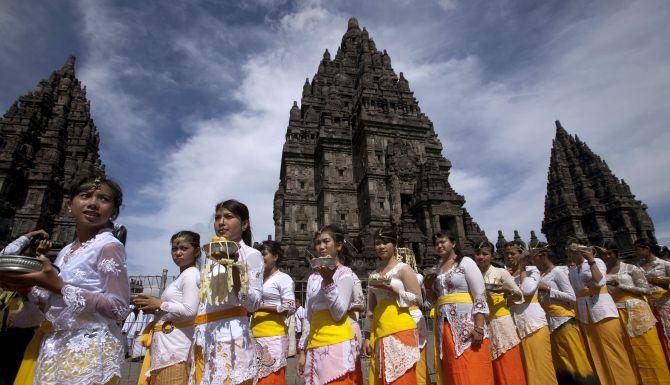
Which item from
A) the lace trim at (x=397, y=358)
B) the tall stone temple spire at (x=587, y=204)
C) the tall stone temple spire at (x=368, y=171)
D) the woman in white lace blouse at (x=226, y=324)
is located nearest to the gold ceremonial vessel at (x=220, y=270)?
the woman in white lace blouse at (x=226, y=324)

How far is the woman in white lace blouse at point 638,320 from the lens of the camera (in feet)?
17.6

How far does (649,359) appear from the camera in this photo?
5395 mm

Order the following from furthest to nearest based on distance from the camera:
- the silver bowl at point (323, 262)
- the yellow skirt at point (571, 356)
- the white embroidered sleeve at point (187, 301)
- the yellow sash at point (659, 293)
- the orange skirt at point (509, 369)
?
the yellow sash at point (659, 293)
the yellow skirt at point (571, 356)
the orange skirt at point (509, 369)
the white embroidered sleeve at point (187, 301)
the silver bowl at point (323, 262)

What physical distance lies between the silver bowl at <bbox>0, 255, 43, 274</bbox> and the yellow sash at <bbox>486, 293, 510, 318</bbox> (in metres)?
4.83

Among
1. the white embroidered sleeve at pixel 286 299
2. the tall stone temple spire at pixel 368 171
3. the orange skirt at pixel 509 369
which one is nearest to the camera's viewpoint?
the white embroidered sleeve at pixel 286 299

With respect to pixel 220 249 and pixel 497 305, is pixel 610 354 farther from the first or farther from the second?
pixel 220 249

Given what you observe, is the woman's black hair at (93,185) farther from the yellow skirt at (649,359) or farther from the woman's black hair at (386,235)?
the yellow skirt at (649,359)

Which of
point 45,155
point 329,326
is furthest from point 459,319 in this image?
point 45,155

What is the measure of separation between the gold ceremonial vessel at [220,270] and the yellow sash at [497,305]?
3673 millimetres

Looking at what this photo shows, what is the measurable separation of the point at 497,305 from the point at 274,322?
A: 3009 mm

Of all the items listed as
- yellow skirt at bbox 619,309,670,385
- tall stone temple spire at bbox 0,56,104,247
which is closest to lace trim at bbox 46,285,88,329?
yellow skirt at bbox 619,309,670,385

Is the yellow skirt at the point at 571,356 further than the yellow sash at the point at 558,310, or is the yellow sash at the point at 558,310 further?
the yellow sash at the point at 558,310

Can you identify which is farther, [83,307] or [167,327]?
[167,327]

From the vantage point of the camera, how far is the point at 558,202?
4225 centimetres
